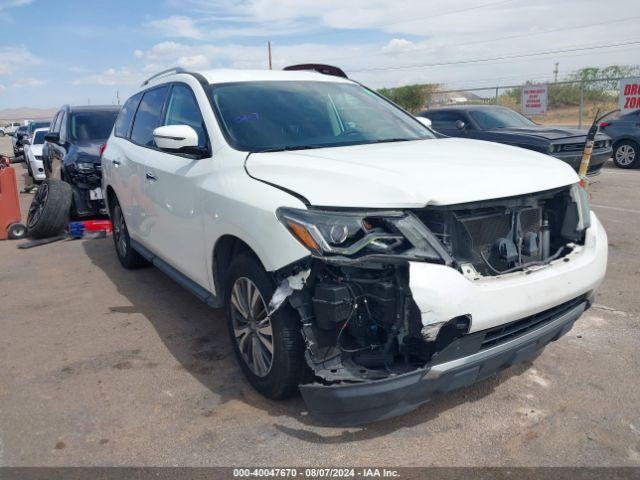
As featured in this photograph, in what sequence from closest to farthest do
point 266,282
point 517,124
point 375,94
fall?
point 266,282 < point 375,94 < point 517,124

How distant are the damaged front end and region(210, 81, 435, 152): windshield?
1.06 metres

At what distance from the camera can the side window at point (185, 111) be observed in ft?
12.7

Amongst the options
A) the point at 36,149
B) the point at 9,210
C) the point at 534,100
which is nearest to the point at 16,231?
the point at 9,210

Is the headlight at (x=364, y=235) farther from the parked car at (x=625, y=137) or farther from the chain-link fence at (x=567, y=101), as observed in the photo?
the chain-link fence at (x=567, y=101)

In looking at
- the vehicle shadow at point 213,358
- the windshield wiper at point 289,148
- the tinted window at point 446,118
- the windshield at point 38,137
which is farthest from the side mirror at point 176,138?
the windshield at point 38,137

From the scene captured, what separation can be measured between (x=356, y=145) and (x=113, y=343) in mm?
2358

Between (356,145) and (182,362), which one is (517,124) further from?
(182,362)

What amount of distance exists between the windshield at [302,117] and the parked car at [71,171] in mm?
4841

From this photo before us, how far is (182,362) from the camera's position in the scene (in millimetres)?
3912

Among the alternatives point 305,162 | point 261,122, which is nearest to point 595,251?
point 305,162

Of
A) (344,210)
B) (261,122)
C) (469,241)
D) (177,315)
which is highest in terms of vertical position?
(261,122)

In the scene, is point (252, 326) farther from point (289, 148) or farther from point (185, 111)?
point (185, 111)

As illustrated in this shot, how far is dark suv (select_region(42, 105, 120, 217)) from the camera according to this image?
848cm

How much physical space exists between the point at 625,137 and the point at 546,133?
14.1ft
